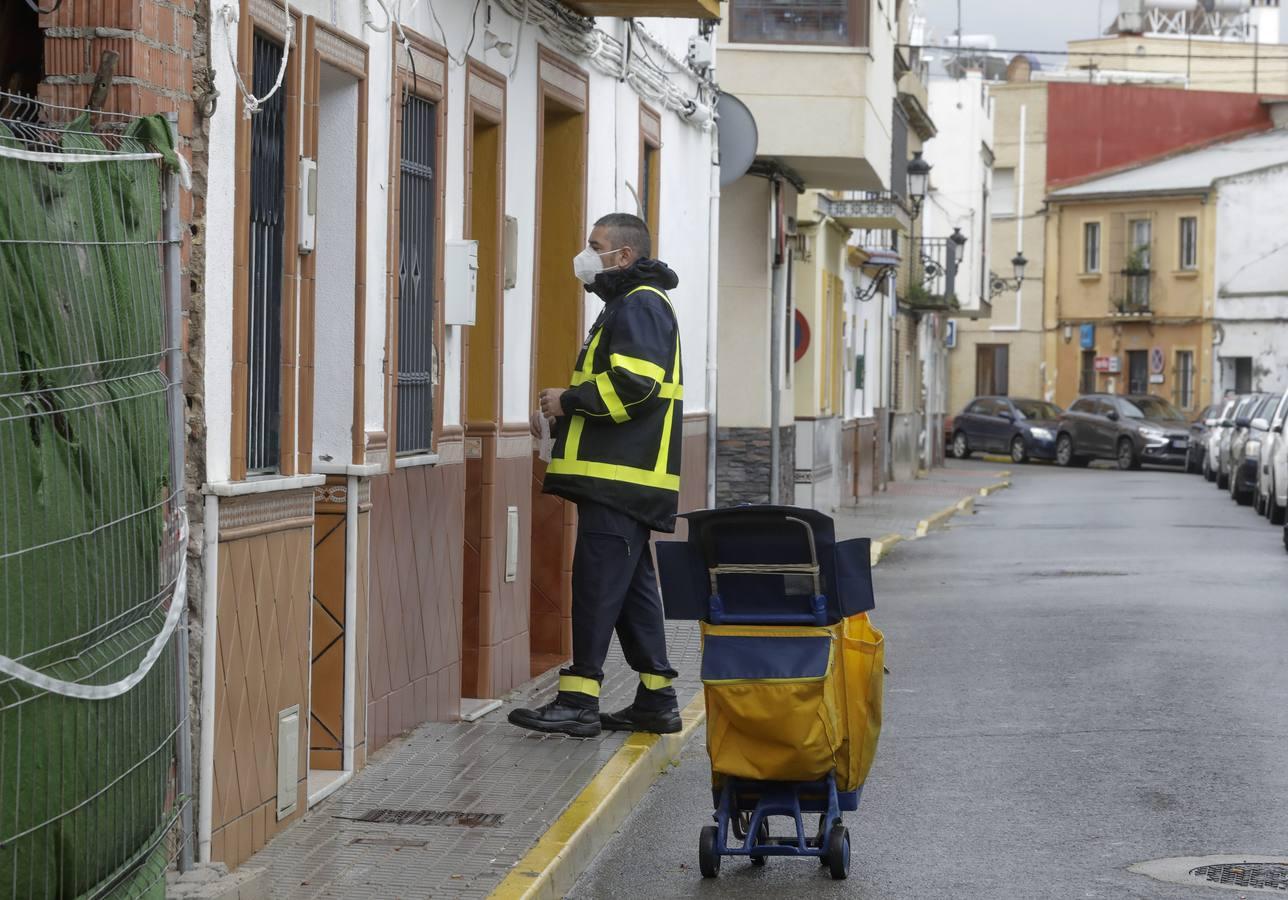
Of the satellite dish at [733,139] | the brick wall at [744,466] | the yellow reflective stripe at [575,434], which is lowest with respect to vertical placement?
the brick wall at [744,466]

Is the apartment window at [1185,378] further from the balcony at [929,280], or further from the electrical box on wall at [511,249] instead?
the electrical box on wall at [511,249]

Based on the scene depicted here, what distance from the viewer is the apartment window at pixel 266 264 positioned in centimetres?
705

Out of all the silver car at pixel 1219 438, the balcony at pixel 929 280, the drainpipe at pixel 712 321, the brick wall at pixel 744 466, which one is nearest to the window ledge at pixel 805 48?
the drainpipe at pixel 712 321

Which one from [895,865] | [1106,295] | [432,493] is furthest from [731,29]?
[1106,295]

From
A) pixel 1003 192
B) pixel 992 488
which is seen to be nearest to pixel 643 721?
pixel 992 488

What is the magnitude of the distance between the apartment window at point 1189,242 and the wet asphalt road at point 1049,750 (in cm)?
3960

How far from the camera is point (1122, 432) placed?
155 ft

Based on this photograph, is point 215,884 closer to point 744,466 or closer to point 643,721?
point 643,721

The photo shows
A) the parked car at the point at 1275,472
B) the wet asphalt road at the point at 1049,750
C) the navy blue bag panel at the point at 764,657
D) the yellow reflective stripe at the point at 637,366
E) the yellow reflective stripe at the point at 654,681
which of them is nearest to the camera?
the navy blue bag panel at the point at 764,657

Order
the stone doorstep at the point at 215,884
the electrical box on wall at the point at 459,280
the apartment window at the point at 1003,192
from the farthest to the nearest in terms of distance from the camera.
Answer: the apartment window at the point at 1003,192 → the electrical box on wall at the point at 459,280 → the stone doorstep at the point at 215,884

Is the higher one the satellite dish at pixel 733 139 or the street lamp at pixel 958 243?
the street lamp at pixel 958 243

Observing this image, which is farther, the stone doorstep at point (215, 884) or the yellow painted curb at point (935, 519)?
the yellow painted curb at point (935, 519)

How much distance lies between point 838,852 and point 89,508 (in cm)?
306

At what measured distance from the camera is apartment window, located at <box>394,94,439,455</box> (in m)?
8.91
